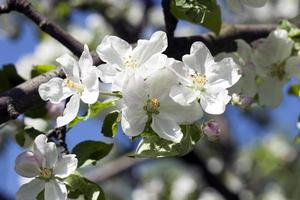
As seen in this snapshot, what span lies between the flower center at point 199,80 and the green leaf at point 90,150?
0.24 metres

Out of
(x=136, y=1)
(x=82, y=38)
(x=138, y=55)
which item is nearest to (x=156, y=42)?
(x=138, y=55)

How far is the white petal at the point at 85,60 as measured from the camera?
1.21m

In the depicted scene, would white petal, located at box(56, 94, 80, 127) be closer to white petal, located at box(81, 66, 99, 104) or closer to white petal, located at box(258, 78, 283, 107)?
white petal, located at box(81, 66, 99, 104)

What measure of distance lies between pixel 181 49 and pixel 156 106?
9.2 inches

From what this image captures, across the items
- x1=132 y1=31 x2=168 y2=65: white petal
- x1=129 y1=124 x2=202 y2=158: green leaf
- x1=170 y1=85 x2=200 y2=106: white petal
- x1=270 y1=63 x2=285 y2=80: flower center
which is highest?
x1=132 y1=31 x2=168 y2=65: white petal

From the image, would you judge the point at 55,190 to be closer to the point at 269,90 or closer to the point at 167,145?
the point at 167,145

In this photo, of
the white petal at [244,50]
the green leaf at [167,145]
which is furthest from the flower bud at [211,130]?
the white petal at [244,50]

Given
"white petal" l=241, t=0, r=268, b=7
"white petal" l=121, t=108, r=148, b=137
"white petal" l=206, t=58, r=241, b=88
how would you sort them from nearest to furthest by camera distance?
1. "white petal" l=121, t=108, r=148, b=137
2. "white petal" l=206, t=58, r=241, b=88
3. "white petal" l=241, t=0, r=268, b=7

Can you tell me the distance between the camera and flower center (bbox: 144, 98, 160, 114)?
1.21 meters

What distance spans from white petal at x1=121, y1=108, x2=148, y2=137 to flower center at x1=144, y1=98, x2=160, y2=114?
16 mm

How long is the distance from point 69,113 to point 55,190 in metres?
0.13

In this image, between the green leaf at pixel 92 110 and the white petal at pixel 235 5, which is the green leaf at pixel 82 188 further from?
the white petal at pixel 235 5

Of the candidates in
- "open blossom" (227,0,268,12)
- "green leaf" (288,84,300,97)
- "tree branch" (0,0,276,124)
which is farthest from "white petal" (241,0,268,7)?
"green leaf" (288,84,300,97)

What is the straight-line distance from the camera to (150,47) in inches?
48.6
